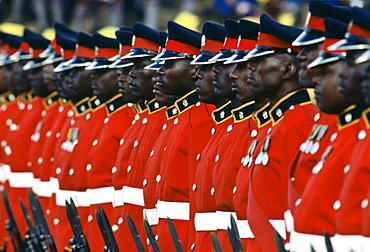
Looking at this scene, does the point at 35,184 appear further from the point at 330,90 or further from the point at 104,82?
the point at 330,90

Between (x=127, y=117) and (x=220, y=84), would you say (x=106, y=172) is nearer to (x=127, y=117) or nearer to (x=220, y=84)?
(x=127, y=117)

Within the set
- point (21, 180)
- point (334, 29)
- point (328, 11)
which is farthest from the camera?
point (21, 180)

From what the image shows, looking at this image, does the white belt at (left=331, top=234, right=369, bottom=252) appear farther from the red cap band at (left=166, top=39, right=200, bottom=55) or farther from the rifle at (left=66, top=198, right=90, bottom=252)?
the red cap band at (left=166, top=39, right=200, bottom=55)

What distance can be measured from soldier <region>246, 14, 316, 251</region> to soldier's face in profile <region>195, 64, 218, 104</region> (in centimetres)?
86

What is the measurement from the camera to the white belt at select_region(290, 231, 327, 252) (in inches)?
225

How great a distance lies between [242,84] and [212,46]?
1.07 m

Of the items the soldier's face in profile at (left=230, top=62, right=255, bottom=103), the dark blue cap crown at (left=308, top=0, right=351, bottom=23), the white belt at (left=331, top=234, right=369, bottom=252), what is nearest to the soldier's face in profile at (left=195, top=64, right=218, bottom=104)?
the soldier's face in profile at (left=230, top=62, right=255, bottom=103)

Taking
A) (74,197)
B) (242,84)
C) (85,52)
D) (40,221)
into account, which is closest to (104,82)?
(85,52)

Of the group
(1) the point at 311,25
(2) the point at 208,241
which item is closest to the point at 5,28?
(2) the point at 208,241

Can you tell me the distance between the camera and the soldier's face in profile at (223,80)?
762cm

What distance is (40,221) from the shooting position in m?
10.1

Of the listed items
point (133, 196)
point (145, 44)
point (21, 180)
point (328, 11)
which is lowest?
point (21, 180)

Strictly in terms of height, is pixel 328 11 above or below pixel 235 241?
above

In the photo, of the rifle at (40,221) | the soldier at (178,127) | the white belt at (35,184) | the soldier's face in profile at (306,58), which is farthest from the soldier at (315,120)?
the white belt at (35,184)
